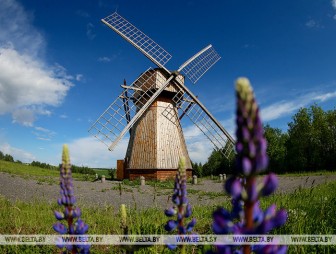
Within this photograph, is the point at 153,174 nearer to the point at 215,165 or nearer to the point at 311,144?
the point at 311,144

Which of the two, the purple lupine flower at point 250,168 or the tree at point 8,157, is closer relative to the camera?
the purple lupine flower at point 250,168

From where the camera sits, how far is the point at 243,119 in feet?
4.04

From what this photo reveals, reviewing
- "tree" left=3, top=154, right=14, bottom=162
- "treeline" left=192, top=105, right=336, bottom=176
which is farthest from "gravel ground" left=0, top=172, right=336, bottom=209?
"tree" left=3, top=154, right=14, bottom=162

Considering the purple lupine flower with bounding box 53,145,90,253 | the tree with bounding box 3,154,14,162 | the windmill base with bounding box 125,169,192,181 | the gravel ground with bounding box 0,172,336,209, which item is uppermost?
the tree with bounding box 3,154,14,162

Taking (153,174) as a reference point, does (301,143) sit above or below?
above

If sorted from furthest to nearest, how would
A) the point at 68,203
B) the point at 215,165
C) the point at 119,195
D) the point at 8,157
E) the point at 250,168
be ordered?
the point at 8,157
the point at 215,165
the point at 119,195
the point at 68,203
the point at 250,168

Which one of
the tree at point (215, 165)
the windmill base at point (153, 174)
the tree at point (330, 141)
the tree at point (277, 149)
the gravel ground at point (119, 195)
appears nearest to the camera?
the gravel ground at point (119, 195)

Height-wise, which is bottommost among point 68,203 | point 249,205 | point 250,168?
point 68,203

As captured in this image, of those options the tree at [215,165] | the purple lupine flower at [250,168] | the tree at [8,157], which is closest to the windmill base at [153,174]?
the purple lupine flower at [250,168]

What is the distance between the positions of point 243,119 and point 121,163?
28008 mm

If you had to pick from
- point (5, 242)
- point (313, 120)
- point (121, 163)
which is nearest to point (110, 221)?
point (5, 242)

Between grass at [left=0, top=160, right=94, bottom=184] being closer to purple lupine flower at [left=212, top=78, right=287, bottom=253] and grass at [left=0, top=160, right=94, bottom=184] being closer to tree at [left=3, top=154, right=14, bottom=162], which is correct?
purple lupine flower at [left=212, top=78, right=287, bottom=253]

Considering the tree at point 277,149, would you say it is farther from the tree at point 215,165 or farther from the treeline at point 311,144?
the tree at point 215,165

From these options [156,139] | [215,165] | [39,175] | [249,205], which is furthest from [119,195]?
[215,165]
